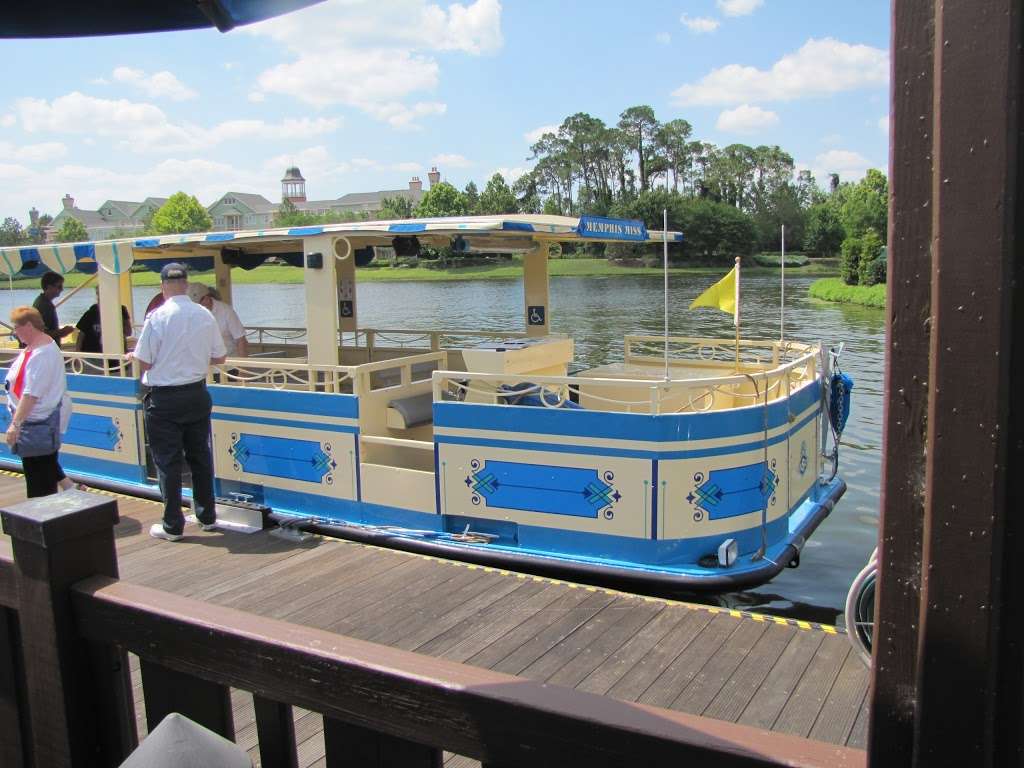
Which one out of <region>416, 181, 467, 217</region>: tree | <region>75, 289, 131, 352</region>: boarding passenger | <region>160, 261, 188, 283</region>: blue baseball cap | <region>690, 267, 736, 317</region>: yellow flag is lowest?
<region>75, 289, 131, 352</region>: boarding passenger

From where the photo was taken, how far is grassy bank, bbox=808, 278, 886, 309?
116 ft

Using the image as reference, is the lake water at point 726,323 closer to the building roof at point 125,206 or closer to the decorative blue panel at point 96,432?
the decorative blue panel at point 96,432

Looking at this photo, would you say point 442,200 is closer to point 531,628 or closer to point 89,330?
point 89,330

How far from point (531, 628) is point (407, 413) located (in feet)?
8.41

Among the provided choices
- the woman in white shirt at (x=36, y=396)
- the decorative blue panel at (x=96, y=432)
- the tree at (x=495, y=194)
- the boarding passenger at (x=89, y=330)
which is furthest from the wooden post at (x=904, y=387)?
the tree at (x=495, y=194)

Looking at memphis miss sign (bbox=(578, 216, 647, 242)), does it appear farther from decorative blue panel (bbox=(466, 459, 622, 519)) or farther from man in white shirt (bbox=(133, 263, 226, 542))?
man in white shirt (bbox=(133, 263, 226, 542))

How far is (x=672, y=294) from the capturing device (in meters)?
38.2

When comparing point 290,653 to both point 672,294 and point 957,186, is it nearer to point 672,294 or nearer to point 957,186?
point 957,186

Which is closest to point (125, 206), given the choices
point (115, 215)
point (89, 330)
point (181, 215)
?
point (115, 215)

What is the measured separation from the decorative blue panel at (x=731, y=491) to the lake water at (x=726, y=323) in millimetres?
1392

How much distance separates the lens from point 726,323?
30078 millimetres

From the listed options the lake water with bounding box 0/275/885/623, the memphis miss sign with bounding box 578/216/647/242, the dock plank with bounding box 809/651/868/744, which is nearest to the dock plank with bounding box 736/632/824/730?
the dock plank with bounding box 809/651/868/744

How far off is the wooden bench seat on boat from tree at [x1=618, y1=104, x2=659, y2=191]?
88376 millimetres

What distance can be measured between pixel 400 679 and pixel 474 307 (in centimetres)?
3052
